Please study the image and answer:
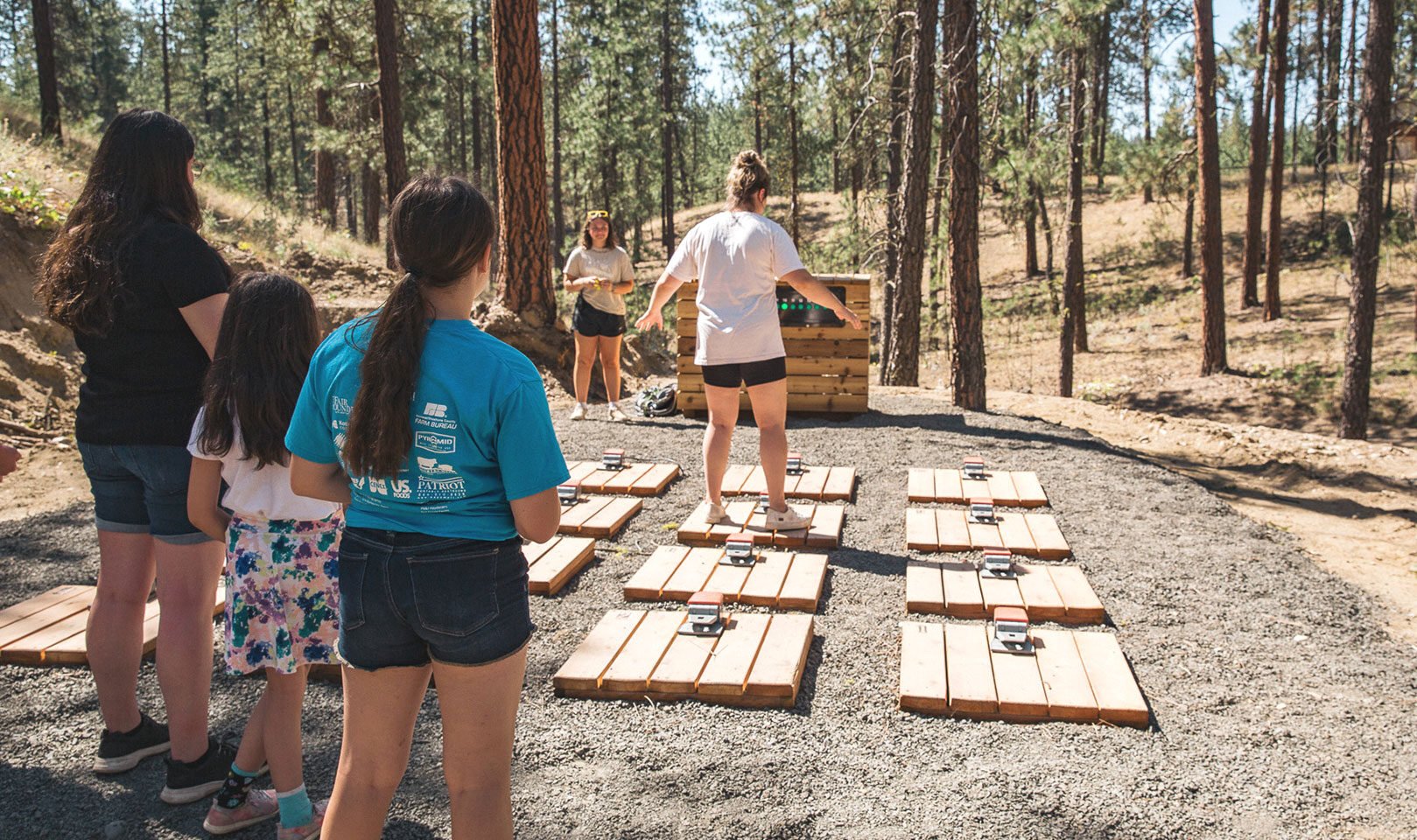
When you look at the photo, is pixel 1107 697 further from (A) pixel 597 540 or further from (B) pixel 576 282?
(B) pixel 576 282

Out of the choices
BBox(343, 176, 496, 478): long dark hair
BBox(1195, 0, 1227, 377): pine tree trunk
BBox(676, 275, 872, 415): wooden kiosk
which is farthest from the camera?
BBox(1195, 0, 1227, 377): pine tree trunk

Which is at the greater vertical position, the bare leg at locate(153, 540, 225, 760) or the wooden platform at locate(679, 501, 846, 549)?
the bare leg at locate(153, 540, 225, 760)

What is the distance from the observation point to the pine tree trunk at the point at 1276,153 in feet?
64.6

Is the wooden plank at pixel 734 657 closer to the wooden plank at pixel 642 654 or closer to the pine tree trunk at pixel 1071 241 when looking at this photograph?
the wooden plank at pixel 642 654

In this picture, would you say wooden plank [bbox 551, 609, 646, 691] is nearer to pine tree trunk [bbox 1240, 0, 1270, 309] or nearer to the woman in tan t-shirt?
the woman in tan t-shirt

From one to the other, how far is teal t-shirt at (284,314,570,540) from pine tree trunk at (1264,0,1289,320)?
2223 cm

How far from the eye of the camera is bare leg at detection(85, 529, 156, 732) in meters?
3.06

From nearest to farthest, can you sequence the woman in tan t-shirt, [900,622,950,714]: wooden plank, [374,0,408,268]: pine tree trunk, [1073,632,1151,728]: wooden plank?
[1073,632,1151,728]: wooden plank
[900,622,950,714]: wooden plank
the woman in tan t-shirt
[374,0,408,268]: pine tree trunk

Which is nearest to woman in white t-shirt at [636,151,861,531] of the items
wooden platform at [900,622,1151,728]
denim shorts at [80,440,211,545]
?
wooden platform at [900,622,1151,728]

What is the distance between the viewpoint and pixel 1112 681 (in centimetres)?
377

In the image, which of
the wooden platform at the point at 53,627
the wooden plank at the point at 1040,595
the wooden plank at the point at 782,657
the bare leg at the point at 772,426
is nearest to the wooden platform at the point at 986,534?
the wooden plank at the point at 1040,595

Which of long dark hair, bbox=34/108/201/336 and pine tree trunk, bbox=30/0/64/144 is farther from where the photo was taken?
pine tree trunk, bbox=30/0/64/144

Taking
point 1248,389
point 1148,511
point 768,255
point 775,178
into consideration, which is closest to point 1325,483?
point 1148,511

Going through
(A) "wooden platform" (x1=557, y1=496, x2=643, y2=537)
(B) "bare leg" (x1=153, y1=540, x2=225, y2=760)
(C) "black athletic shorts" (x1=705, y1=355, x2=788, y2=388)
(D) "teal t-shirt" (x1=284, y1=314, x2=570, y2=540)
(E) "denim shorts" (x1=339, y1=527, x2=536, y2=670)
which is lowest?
(A) "wooden platform" (x1=557, y1=496, x2=643, y2=537)
